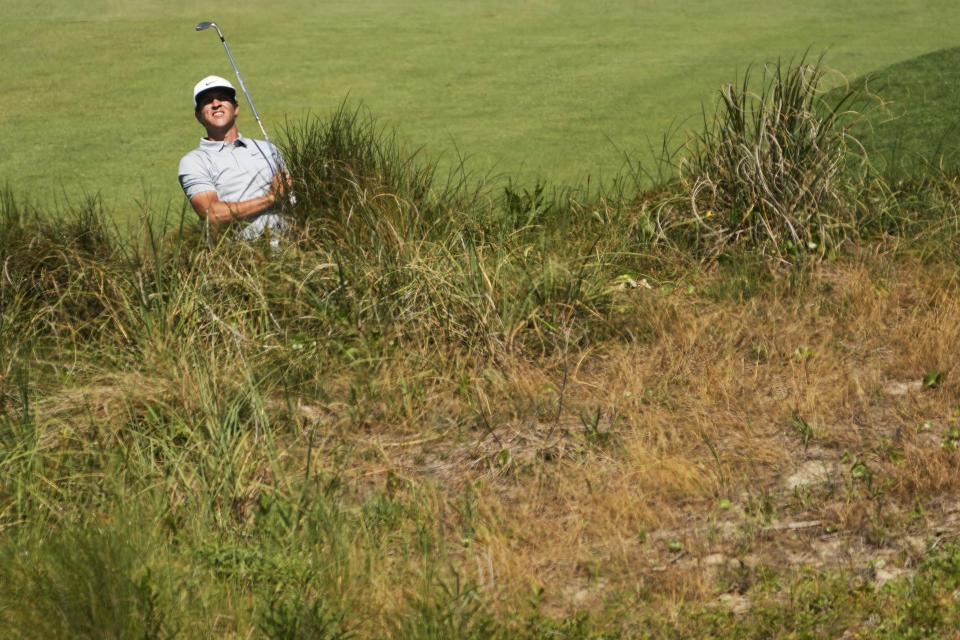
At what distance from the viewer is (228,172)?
5.59m

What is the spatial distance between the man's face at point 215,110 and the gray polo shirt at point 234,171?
0.29 feet

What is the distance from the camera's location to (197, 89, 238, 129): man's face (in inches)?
222

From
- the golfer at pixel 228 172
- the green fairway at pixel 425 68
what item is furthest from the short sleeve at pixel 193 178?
the green fairway at pixel 425 68

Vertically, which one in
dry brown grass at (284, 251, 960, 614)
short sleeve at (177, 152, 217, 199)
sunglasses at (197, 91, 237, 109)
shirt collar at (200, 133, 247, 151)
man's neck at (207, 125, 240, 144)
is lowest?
dry brown grass at (284, 251, 960, 614)

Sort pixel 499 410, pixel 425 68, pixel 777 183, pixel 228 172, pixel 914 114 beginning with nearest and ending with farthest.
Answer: pixel 499 410, pixel 777 183, pixel 228 172, pixel 914 114, pixel 425 68

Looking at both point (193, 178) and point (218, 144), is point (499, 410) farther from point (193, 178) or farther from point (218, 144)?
point (218, 144)

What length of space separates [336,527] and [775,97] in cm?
312

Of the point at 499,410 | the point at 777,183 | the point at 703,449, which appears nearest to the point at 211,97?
the point at 499,410

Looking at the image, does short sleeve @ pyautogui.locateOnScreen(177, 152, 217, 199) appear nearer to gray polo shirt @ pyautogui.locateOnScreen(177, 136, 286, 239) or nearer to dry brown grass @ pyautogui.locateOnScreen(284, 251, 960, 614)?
gray polo shirt @ pyautogui.locateOnScreen(177, 136, 286, 239)

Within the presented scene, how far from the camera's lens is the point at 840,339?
4.63 meters

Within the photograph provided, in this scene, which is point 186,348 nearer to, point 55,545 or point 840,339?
point 55,545

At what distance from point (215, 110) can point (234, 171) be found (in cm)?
31

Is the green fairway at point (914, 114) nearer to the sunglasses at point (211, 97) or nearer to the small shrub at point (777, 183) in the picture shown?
the small shrub at point (777, 183)

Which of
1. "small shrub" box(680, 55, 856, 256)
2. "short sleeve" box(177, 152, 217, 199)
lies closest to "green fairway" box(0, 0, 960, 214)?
"short sleeve" box(177, 152, 217, 199)
